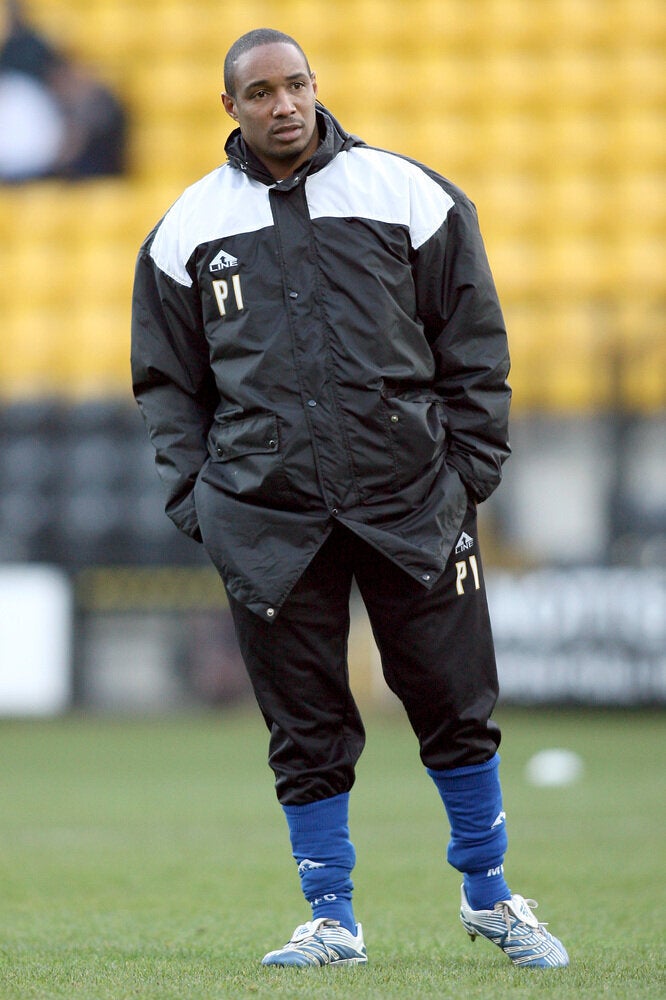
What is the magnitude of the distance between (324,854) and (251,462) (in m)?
0.69

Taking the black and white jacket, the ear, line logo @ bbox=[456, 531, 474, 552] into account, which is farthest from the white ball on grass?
the ear

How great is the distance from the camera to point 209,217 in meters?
2.73

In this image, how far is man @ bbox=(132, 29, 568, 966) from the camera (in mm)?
2656

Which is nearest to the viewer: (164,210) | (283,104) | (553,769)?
(283,104)

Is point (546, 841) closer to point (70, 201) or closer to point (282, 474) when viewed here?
point (282, 474)

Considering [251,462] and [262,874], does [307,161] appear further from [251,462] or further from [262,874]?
[262,874]

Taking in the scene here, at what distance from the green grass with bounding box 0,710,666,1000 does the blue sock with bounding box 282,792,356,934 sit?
0.13 metres

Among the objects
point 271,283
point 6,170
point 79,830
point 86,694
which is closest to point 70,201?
point 6,170

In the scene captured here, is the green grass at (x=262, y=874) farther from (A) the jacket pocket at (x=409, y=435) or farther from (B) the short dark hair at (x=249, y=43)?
(B) the short dark hair at (x=249, y=43)

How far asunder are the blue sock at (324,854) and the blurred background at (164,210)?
5908mm

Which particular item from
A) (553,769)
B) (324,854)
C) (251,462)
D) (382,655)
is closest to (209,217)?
(251,462)

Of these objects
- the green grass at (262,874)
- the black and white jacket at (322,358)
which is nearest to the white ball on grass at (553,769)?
the green grass at (262,874)

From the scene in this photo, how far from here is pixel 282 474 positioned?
2.66m

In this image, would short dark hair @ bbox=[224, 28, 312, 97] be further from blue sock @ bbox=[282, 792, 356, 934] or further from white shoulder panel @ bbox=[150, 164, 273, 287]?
blue sock @ bbox=[282, 792, 356, 934]
